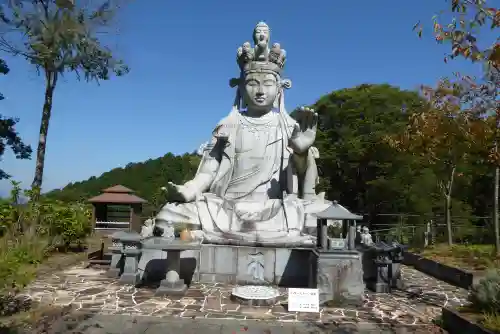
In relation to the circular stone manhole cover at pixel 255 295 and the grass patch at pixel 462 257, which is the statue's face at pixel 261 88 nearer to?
the circular stone manhole cover at pixel 255 295

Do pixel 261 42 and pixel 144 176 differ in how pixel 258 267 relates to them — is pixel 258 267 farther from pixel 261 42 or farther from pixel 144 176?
pixel 144 176

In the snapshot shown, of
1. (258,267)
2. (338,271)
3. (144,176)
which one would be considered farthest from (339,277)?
(144,176)

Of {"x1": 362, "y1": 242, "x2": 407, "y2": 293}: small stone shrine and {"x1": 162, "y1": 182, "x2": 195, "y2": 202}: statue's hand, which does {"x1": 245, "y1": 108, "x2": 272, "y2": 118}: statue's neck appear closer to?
{"x1": 162, "y1": 182, "x2": 195, "y2": 202}: statue's hand

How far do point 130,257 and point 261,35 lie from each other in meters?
6.46

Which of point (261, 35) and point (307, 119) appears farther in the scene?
point (261, 35)

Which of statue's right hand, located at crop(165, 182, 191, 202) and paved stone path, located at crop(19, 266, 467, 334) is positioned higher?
statue's right hand, located at crop(165, 182, 191, 202)

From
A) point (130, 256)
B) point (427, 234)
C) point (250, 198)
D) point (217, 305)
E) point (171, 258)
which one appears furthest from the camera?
point (427, 234)

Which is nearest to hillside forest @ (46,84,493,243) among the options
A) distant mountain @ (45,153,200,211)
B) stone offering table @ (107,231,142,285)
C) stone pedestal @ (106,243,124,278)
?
distant mountain @ (45,153,200,211)

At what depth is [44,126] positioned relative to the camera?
14.1 meters

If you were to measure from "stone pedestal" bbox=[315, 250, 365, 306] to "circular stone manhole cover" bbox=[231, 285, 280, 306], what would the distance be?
84 cm

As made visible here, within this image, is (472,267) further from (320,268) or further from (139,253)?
(139,253)

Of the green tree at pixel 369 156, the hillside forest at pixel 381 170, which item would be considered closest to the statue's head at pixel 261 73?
the hillside forest at pixel 381 170

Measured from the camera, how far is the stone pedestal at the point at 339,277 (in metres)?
7.17

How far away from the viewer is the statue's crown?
11070 millimetres
